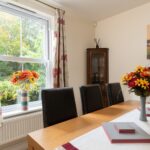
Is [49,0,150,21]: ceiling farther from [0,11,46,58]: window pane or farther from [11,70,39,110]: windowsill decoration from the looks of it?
[11,70,39,110]: windowsill decoration

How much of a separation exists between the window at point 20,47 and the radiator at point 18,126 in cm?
34

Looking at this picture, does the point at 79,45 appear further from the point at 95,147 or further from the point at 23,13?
the point at 95,147

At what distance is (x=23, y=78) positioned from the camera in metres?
2.36

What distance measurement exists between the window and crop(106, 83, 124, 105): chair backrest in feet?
4.10

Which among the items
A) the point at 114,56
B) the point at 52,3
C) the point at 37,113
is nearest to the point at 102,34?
the point at 114,56

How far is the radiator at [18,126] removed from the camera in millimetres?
2201

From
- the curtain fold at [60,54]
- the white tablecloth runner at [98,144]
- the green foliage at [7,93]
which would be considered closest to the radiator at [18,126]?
the green foliage at [7,93]

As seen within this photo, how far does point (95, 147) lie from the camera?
94 centimetres

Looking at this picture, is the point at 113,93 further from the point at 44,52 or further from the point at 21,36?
the point at 21,36

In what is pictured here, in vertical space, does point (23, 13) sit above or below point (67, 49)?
above

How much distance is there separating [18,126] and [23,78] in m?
0.71

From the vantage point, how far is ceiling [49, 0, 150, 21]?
292 centimetres

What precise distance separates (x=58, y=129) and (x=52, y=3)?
7.60 ft

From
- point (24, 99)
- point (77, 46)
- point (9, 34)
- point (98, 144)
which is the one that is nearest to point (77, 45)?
point (77, 46)
